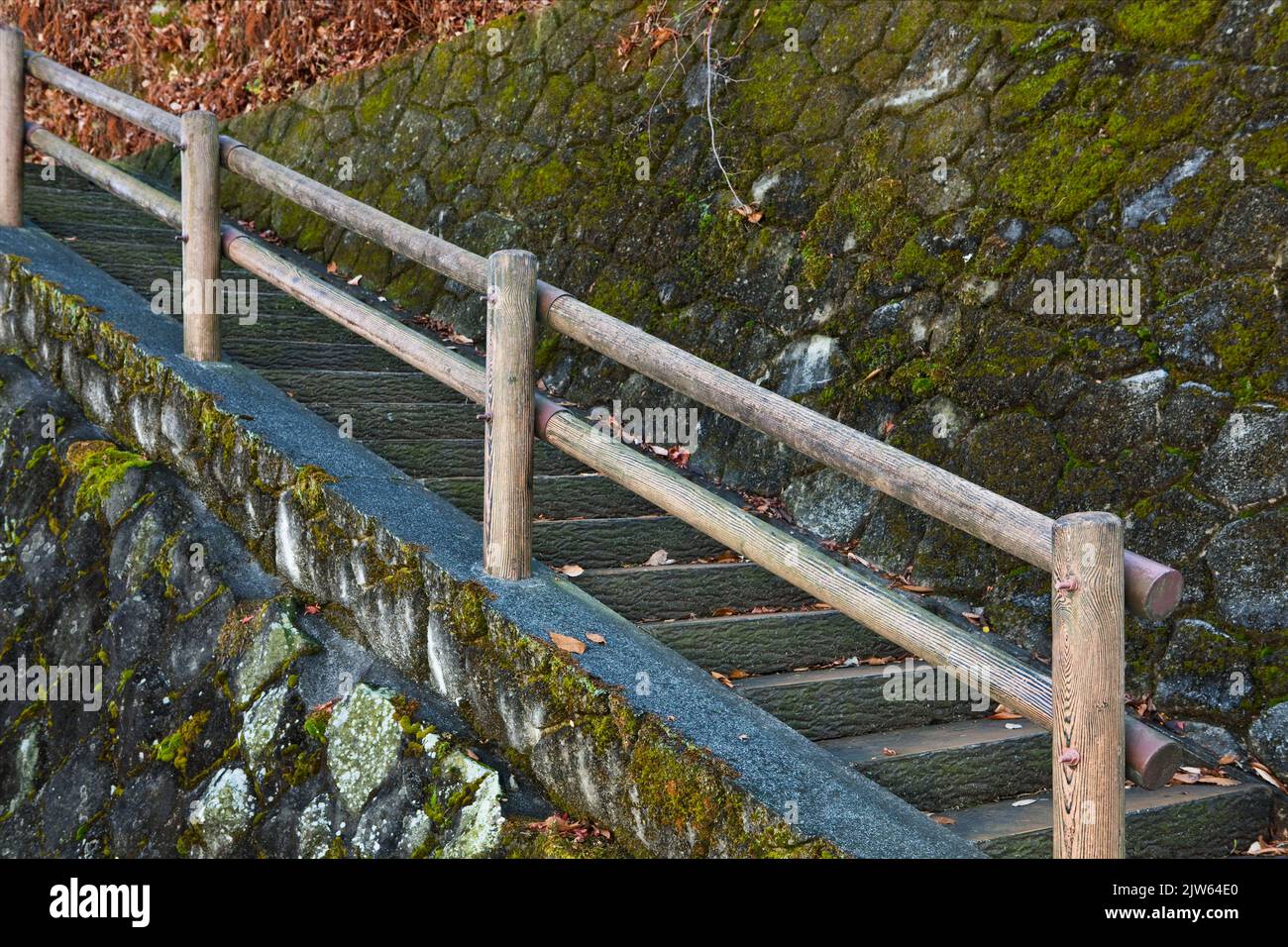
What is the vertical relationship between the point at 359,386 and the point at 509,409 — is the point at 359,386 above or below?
above

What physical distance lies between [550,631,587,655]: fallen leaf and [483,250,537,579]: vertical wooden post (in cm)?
33

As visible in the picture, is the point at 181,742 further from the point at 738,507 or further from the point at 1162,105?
the point at 1162,105

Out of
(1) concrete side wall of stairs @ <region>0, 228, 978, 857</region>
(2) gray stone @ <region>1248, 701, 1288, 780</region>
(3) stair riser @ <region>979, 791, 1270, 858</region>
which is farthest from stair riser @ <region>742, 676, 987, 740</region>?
(2) gray stone @ <region>1248, 701, 1288, 780</region>

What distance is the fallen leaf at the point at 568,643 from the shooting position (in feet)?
9.35

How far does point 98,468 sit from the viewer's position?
4.21 m

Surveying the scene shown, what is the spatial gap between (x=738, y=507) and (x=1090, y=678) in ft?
4.23

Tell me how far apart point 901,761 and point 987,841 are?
33cm

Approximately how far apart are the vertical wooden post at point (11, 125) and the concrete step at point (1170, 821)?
4755 millimetres

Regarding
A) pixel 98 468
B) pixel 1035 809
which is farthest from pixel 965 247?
pixel 98 468

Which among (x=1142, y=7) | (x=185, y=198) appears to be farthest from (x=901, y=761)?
(x=185, y=198)

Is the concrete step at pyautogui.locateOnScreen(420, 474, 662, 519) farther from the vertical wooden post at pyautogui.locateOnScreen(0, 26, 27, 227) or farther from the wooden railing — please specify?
the vertical wooden post at pyautogui.locateOnScreen(0, 26, 27, 227)

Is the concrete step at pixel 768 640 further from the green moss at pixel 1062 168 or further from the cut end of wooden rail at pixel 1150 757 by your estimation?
the green moss at pixel 1062 168

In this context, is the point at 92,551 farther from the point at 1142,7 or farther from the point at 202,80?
the point at 202,80

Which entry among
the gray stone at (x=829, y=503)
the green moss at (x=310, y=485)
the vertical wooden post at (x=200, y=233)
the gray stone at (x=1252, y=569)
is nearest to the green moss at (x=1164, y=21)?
the gray stone at (x=1252, y=569)
